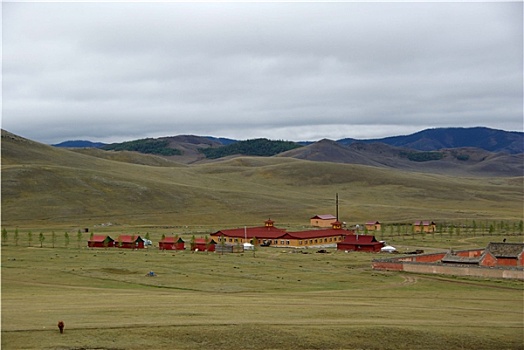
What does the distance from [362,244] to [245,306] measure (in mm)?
58329

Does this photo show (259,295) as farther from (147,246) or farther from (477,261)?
(147,246)

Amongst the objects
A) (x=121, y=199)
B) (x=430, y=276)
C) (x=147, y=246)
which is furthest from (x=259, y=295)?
(x=121, y=199)

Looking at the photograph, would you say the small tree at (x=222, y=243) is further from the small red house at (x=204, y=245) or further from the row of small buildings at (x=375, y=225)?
the row of small buildings at (x=375, y=225)

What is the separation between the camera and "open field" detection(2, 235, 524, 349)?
121 ft

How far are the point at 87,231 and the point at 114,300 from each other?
8622 centimetres

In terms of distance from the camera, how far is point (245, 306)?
47.1 meters

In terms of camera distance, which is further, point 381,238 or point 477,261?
point 381,238

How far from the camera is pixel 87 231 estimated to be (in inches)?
5226

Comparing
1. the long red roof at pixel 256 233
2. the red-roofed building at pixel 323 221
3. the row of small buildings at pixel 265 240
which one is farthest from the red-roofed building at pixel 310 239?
the red-roofed building at pixel 323 221

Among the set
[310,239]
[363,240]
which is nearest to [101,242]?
[310,239]

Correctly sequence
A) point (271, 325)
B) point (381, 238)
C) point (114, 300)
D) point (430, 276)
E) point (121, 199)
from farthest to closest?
point (121, 199)
point (381, 238)
point (430, 276)
point (114, 300)
point (271, 325)

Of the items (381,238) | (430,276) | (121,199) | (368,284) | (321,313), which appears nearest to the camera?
(321,313)

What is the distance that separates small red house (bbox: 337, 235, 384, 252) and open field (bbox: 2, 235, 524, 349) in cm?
1792

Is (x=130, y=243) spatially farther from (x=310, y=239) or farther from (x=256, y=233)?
(x=310, y=239)
